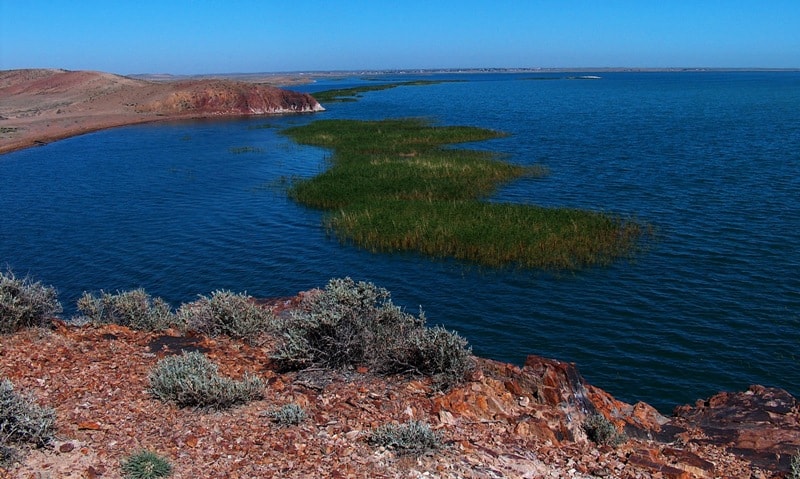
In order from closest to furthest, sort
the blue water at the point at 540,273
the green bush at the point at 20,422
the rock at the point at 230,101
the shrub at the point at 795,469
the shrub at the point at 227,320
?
the green bush at the point at 20,422 → the shrub at the point at 795,469 → the shrub at the point at 227,320 → the blue water at the point at 540,273 → the rock at the point at 230,101

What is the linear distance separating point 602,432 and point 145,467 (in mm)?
6810

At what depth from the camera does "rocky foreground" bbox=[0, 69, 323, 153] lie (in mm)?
76312

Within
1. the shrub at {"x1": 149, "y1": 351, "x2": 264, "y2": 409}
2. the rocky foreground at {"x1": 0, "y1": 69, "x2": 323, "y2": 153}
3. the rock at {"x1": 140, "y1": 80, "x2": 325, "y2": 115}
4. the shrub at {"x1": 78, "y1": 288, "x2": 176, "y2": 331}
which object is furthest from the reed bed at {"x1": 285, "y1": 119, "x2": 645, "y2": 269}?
the rock at {"x1": 140, "y1": 80, "x2": 325, "y2": 115}

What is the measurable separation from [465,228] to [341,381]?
1675 centimetres

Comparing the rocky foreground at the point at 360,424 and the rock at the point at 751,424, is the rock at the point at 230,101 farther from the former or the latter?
the rock at the point at 751,424

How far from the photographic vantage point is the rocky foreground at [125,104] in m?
76.3

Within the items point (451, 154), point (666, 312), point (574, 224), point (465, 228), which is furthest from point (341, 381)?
point (451, 154)

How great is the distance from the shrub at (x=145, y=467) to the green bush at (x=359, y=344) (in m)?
3.75

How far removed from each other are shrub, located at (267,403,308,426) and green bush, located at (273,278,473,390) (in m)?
2.12

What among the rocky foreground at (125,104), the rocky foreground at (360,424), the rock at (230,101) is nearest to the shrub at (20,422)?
the rocky foreground at (360,424)

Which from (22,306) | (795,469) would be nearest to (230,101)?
(22,306)

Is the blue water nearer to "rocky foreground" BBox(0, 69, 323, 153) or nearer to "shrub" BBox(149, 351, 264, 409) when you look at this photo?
"shrub" BBox(149, 351, 264, 409)

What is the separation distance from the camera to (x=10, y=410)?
8391 mm

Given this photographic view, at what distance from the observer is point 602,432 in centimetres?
1027
